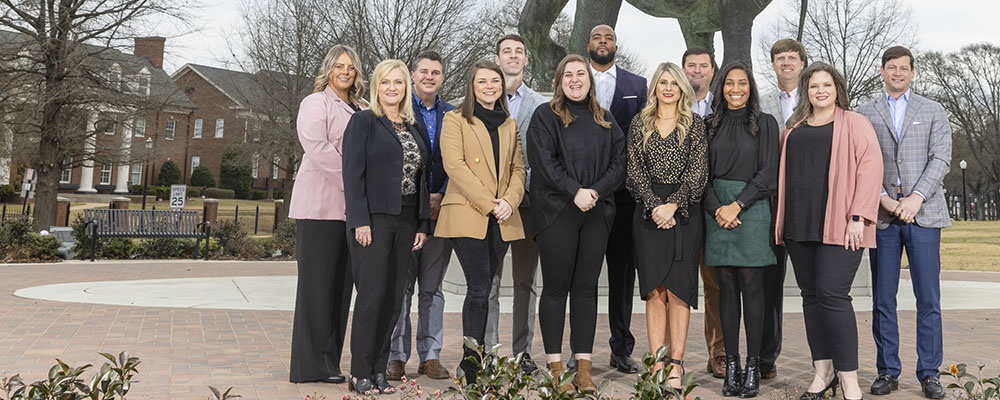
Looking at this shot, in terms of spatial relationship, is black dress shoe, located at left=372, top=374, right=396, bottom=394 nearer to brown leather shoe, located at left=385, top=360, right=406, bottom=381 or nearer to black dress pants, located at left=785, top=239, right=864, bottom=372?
brown leather shoe, located at left=385, top=360, right=406, bottom=381

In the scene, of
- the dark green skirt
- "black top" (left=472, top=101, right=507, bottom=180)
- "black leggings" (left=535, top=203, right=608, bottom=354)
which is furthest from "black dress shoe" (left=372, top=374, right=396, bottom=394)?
the dark green skirt

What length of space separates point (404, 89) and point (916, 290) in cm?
331

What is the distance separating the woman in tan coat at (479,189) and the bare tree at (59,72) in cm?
1779

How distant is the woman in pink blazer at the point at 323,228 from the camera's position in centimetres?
455

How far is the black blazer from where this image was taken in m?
4.25

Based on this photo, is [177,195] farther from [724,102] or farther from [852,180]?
[852,180]

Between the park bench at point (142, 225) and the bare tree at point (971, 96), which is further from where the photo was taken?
the bare tree at point (971, 96)

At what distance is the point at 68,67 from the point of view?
1947 cm

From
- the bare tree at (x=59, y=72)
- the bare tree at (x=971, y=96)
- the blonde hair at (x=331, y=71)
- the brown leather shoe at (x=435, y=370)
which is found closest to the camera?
the blonde hair at (x=331, y=71)

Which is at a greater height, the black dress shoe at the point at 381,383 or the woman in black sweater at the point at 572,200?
the woman in black sweater at the point at 572,200

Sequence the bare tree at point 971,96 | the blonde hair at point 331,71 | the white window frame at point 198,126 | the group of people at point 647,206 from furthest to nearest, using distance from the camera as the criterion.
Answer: the white window frame at point 198,126 < the bare tree at point 971,96 < the blonde hair at point 331,71 < the group of people at point 647,206

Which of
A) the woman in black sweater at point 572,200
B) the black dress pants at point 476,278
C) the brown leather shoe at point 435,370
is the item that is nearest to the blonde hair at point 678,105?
the woman in black sweater at point 572,200

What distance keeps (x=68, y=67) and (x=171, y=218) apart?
7293 millimetres

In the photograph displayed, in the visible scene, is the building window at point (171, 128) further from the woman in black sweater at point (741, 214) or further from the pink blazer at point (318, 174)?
the woman in black sweater at point (741, 214)
